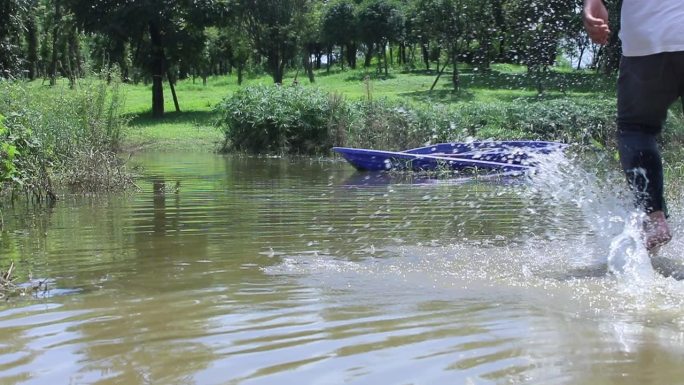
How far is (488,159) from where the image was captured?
14258 millimetres

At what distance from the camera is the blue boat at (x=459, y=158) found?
44.0ft

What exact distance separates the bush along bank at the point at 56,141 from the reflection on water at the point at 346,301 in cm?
148

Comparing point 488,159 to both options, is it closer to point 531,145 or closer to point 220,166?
point 531,145

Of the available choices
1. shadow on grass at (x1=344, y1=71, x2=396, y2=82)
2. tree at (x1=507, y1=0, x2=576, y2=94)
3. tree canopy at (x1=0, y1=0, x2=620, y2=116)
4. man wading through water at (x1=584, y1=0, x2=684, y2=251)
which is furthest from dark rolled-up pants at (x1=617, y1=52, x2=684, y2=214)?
shadow on grass at (x1=344, y1=71, x2=396, y2=82)

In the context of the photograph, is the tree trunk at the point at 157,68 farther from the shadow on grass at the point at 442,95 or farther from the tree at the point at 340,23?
the tree at the point at 340,23

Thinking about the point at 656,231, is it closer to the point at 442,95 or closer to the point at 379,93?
the point at 442,95

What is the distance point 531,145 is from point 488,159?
2.86ft

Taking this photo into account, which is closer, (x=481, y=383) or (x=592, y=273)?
(x=481, y=383)

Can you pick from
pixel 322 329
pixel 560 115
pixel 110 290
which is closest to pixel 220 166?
pixel 560 115

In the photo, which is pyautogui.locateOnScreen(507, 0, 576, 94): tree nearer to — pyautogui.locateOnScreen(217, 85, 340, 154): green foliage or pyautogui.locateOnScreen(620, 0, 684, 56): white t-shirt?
pyautogui.locateOnScreen(217, 85, 340, 154): green foliage

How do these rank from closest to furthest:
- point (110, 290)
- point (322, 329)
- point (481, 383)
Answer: point (481, 383) < point (322, 329) < point (110, 290)

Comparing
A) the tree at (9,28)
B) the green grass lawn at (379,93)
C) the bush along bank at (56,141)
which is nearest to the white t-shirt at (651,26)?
the bush along bank at (56,141)

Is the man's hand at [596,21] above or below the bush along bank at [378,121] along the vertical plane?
above

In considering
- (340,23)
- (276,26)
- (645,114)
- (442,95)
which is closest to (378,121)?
(645,114)
